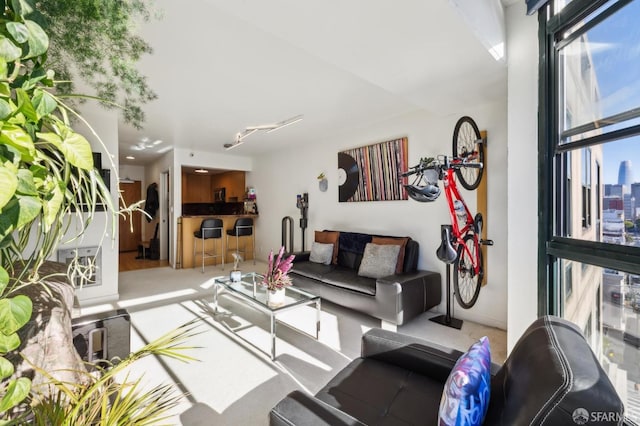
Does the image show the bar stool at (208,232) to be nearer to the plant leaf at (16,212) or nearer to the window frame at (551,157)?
the window frame at (551,157)

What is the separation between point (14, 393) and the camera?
0.45 meters

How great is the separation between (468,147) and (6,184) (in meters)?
3.62

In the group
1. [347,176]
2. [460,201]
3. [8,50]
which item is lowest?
[460,201]

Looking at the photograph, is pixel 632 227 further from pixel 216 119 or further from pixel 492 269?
pixel 216 119

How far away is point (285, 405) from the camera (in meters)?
1.07

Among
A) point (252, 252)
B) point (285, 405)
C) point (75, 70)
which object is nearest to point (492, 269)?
point (285, 405)

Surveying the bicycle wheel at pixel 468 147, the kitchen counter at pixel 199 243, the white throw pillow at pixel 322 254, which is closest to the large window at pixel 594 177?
the bicycle wheel at pixel 468 147

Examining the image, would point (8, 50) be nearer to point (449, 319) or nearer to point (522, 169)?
point (522, 169)

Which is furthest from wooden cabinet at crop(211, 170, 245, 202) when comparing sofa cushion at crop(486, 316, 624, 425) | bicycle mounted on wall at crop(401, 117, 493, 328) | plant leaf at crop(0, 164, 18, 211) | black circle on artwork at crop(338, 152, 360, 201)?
plant leaf at crop(0, 164, 18, 211)

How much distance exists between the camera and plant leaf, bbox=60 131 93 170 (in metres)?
0.47

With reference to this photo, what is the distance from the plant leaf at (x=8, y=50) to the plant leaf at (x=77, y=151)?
0.40 feet

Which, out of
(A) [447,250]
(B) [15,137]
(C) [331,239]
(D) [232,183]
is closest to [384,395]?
(B) [15,137]

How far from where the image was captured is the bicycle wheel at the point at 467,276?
2.87 metres

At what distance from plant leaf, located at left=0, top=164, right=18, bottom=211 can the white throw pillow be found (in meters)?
3.98
